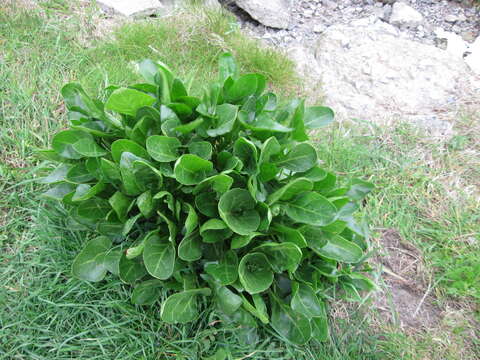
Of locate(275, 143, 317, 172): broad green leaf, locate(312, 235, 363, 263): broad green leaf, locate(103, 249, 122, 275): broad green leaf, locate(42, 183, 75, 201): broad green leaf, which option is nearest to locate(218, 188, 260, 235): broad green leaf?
locate(275, 143, 317, 172): broad green leaf

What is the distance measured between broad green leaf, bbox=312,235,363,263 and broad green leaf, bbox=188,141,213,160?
0.62 metres

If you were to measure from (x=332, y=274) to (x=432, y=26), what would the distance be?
13.7 feet

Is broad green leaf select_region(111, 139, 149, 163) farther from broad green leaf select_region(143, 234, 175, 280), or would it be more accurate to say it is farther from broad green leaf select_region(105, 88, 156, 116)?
broad green leaf select_region(143, 234, 175, 280)

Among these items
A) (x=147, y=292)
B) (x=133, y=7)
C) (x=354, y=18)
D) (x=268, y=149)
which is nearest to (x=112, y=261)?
(x=147, y=292)

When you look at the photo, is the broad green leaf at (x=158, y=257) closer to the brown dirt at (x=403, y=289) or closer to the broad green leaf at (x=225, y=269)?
the broad green leaf at (x=225, y=269)

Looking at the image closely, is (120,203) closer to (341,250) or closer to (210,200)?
(210,200)

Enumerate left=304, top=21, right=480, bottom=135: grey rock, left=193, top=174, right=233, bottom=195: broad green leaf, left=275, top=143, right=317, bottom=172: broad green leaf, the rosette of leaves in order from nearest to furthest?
left=193, top=174, right=233, bottom=195: broad green leaf → the rosette of leaves → left=275, top=143, right=317, bottom=172: broad green leaf → left=304, top=21, right=480, bottom=135: grey rock

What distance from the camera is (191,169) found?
5.15 ft

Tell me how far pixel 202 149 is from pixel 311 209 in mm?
500

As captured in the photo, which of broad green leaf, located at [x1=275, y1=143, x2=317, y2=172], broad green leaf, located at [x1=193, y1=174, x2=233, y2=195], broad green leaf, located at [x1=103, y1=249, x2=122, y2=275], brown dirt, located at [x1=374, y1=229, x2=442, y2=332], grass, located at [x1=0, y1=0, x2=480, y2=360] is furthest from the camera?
brown dirt, located at [x1=374, y1=229, x2=442, y2=332]

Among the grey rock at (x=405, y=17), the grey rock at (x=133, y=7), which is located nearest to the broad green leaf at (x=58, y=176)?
the grey rock at (x=133, y=7)

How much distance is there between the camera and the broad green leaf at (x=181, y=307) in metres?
1.62

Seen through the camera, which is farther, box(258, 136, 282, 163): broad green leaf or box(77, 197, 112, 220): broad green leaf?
box(77, 197, 112, 220): broad green leaf

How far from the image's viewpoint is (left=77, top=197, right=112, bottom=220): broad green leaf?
1.77 m
